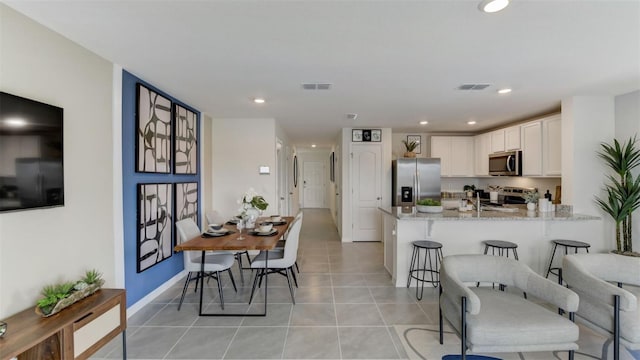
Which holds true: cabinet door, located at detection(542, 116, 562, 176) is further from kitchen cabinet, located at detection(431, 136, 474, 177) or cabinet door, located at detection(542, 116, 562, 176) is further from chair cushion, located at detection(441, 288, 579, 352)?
chair cushion, located at detection(441, 288, 579, 352)

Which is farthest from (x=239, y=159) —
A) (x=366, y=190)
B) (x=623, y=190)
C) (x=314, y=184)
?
(x=314, y=184)

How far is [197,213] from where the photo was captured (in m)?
4.24

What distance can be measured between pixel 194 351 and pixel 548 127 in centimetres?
517

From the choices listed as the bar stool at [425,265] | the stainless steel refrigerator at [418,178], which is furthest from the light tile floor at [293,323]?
the stainless steel refrigerator at [418,178]

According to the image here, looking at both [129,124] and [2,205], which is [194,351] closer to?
[2,205]

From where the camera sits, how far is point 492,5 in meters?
1.61

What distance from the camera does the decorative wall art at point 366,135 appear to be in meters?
5.73

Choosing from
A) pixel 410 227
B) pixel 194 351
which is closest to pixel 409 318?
pixel 410 227

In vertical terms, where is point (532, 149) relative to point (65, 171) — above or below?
above

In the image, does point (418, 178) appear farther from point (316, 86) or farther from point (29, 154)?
point (29, 154)

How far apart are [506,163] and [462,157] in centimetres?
120

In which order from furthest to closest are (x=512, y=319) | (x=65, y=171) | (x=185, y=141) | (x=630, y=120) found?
(x=185, y=141)
(x=630, y=120)
(x=65, y=171)
(x=512, y=319)

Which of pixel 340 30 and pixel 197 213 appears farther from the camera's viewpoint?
pixel 197 213

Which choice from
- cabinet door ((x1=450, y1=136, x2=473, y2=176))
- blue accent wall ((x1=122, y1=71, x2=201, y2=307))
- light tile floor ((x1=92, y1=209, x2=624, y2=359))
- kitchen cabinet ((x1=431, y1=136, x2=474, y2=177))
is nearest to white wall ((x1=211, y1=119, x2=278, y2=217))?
light tile floor ((x1=92, y1=209, x2=624, y2=359))
